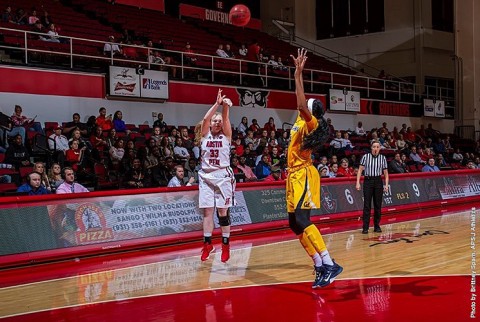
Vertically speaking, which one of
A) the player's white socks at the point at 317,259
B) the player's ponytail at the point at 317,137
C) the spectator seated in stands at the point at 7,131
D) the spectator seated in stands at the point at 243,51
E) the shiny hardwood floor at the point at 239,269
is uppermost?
the spectator seated in stands at the point at 243,51

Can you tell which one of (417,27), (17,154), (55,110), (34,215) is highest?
(417,27)

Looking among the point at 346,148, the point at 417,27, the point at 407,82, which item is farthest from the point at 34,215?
the point at 417,27

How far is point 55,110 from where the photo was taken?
1823 cm

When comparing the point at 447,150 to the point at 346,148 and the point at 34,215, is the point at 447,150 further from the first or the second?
the point at 34,215

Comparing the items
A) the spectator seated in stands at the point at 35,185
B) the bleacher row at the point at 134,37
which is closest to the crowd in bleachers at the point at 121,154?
the spectator seated in stands at the point at 35,185

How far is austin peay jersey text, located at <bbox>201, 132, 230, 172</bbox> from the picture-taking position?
9766mm

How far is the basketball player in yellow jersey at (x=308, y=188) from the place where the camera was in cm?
750

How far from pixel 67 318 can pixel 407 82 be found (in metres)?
29.9

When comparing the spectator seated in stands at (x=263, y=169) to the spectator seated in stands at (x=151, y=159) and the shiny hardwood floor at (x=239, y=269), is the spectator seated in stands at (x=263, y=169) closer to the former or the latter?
the spectator seated in stands at (x=151, y=159)

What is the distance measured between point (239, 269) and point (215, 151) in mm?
1834

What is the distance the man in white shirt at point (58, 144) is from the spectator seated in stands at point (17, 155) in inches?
26.0

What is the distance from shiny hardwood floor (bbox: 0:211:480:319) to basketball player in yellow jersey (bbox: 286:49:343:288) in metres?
0.74

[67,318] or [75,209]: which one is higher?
[75,209]

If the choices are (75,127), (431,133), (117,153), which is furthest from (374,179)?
(431,133)
